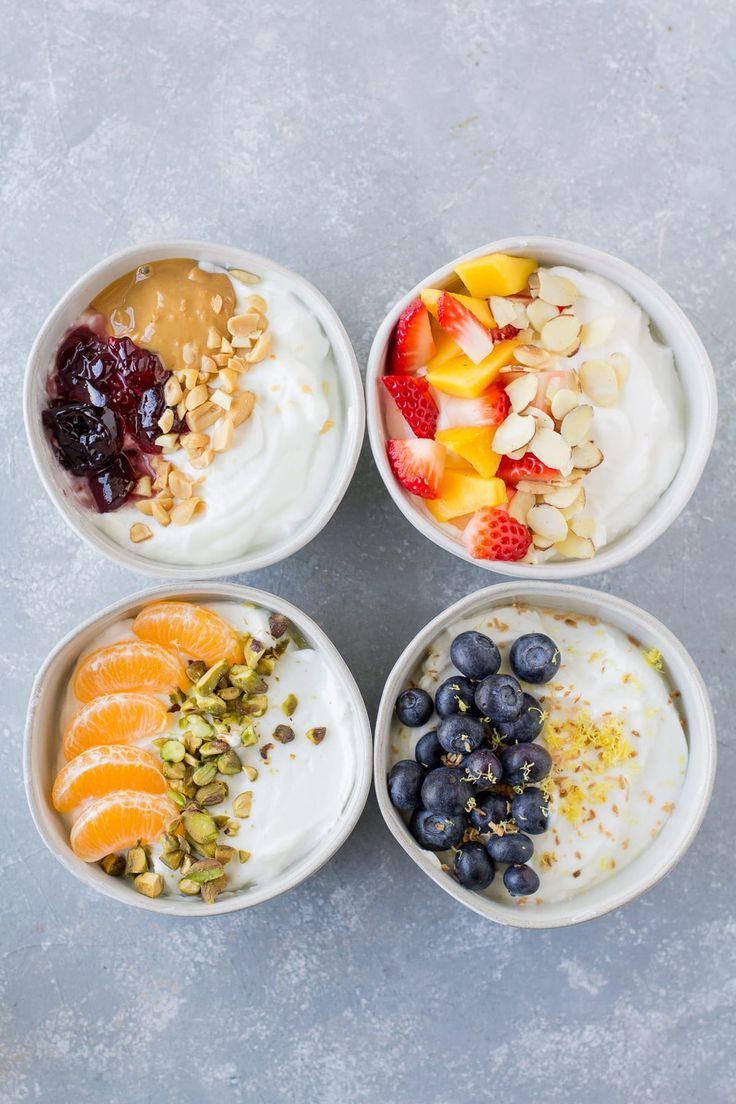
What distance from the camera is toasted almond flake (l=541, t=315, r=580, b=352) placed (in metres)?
1.93

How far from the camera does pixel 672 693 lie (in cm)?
210

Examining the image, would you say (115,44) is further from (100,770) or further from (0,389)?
(100,770)

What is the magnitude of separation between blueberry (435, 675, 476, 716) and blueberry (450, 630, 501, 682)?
0.08ft

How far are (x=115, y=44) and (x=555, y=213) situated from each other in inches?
44.2

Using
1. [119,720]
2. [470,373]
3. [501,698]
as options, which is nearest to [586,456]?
[470,373]

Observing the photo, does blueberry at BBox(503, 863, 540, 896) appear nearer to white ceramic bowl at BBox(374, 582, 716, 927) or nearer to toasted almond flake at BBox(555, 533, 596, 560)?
white ceramic bowl at BBox(374, 582, 716, 927)

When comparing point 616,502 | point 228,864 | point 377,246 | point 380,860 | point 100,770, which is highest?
point 377,246

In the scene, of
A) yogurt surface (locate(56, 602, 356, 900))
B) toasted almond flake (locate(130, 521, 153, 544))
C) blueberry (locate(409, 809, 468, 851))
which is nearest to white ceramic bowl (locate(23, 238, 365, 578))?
toasted almond flake (locate(130, 521, 153, 544))

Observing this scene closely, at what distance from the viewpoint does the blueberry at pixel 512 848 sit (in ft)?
6.28

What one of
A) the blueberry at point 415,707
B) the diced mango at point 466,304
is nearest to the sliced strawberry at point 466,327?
the diced mango at point 466,304

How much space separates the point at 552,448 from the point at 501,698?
Answer: 50 cm

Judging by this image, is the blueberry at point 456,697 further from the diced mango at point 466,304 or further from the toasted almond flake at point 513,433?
the diced mango at point 466,304

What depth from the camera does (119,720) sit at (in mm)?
1977

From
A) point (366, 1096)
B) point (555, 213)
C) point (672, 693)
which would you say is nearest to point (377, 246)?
point (555, 213)
